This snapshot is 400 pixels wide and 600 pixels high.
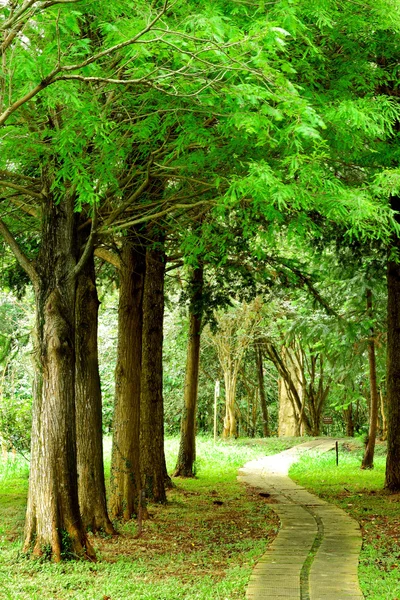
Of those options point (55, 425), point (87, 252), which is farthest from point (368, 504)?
point (87, 252)

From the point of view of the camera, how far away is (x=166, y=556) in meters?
9.00

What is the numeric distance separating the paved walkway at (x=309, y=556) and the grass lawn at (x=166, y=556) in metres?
0.21

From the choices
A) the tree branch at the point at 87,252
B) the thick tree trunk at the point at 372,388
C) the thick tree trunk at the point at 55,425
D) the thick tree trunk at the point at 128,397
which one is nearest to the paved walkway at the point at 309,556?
the thick tree trunk at the point at 55,425

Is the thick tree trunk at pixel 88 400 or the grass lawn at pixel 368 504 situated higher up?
the thick tree trunk at pixel 88 400

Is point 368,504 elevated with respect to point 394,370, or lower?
lower

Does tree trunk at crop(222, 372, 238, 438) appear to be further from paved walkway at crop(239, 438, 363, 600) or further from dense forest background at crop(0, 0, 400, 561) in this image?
dense forest background at crop(0, 0, 400, 561)

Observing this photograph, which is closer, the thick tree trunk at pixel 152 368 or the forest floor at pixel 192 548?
the forest floor at pixel 192 548

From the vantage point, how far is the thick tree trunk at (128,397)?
11.9m

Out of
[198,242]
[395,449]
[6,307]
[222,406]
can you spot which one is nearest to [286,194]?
[198,242]

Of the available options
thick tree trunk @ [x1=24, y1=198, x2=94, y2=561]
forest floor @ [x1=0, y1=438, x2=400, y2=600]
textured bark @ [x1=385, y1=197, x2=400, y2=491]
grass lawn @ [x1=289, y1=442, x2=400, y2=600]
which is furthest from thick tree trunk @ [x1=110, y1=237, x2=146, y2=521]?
textured bark @ [x1=385, y1=197, x2=400, y2=491]

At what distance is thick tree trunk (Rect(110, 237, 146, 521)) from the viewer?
11.9m

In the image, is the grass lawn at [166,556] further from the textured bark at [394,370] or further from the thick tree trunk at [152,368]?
the textured bark at [394,370]

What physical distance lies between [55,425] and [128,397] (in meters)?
3.32

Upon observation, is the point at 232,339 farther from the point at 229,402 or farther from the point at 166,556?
the point at 166,556
